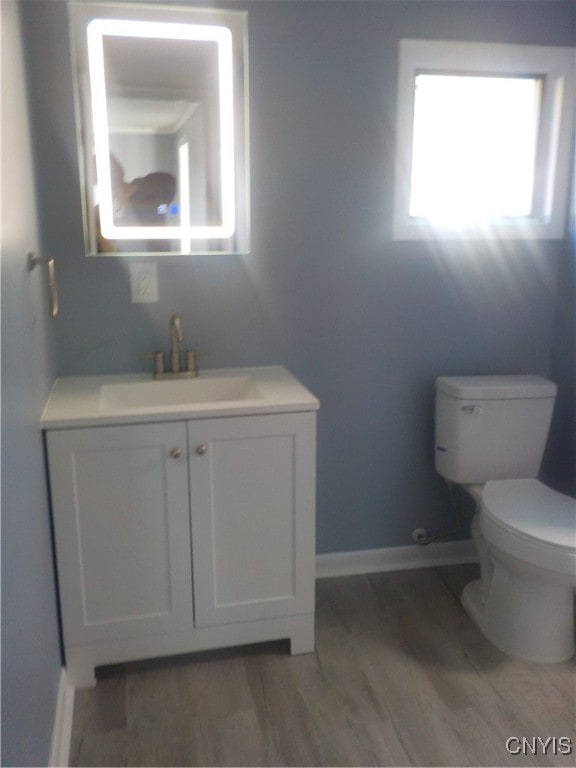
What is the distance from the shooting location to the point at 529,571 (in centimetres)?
191

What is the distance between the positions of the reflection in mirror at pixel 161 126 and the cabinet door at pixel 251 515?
0.71 metres

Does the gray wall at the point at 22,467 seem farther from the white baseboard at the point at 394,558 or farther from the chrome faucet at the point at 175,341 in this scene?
the white baseboard at the point at 394,558

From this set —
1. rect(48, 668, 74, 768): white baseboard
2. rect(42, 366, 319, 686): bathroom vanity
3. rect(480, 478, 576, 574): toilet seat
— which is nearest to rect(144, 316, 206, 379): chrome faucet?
rect(42, 366, 319, 686): bathroom vanity

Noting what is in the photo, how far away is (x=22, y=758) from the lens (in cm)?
116

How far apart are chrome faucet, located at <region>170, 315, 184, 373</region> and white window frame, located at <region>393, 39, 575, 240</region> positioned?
0.82 metres

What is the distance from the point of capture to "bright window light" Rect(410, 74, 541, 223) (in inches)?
91.1

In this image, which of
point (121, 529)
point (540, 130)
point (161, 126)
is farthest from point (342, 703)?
point (540, 130)

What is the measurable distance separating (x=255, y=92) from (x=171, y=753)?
76.4 inches

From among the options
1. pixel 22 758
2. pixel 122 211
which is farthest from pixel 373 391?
pixel 22 758

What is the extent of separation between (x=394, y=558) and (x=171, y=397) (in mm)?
1102

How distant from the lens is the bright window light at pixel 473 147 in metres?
2.31

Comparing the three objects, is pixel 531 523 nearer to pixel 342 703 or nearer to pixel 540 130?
pixel 342 703

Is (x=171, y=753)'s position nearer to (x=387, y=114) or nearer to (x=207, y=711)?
(x=207, y=711)

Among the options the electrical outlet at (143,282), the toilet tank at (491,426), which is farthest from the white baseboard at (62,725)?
the toilet tank at (491,426)
